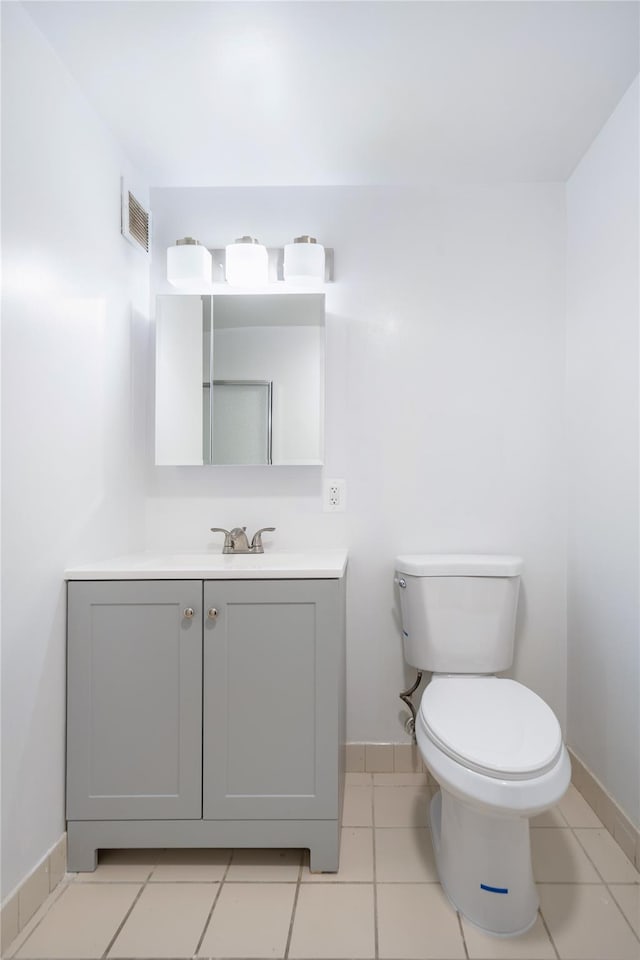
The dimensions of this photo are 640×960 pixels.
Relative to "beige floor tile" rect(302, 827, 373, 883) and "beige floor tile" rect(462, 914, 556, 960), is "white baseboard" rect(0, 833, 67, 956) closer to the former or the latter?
"beige floor tile" rect(302, 827, 373, 883)

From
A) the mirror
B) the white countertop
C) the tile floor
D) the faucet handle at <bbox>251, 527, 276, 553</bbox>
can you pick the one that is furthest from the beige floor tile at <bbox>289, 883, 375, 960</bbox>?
the mirror

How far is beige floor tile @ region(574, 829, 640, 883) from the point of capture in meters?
1.54

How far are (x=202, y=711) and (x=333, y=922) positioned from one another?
23.1 inches

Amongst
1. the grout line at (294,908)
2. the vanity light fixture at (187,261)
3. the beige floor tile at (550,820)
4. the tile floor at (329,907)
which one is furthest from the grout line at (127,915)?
the vanity light fixture at (187,261)

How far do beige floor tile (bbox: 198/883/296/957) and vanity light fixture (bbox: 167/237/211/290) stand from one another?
186 cm

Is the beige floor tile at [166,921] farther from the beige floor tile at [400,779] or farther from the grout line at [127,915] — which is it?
the beige floor tile at [400,779]

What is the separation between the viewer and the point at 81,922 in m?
1.39

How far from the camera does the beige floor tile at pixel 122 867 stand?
155 cm

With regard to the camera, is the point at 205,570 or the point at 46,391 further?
the point at 205,570

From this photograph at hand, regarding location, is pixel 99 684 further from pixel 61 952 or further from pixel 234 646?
pixel 61 952

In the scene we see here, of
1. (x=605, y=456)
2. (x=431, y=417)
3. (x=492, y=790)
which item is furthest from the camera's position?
(x=431, y=417)

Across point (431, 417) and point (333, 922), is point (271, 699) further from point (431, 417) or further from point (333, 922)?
point (431, 417)

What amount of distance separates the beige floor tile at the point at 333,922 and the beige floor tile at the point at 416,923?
0.11ft

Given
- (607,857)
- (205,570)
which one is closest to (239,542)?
(205,570)
